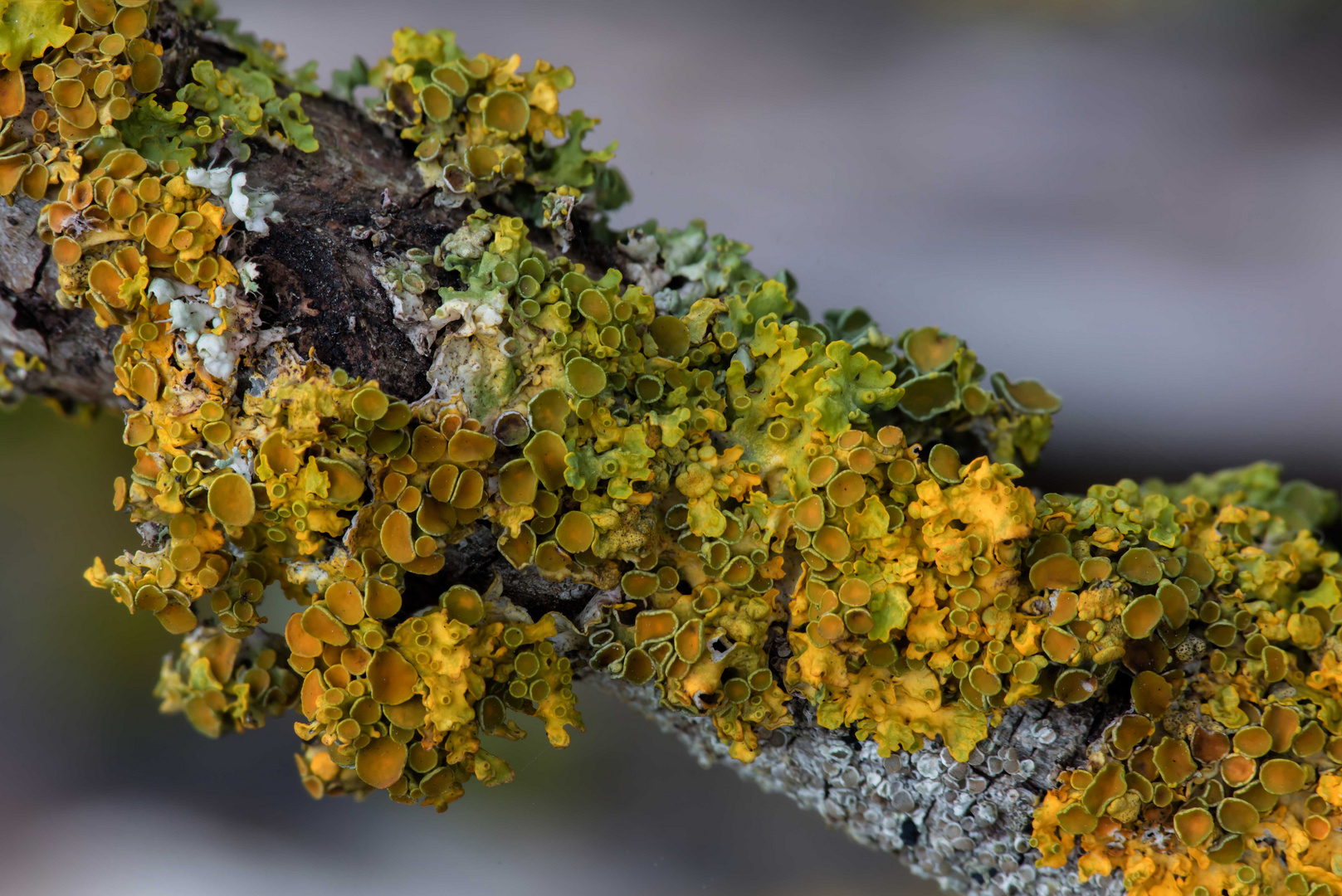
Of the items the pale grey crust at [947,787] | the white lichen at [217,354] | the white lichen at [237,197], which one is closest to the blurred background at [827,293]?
the pale grey crust at [947,787]

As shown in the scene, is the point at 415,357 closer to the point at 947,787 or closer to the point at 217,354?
the point at 217,354

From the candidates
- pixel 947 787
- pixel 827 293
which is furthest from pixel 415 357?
pixel 827 293

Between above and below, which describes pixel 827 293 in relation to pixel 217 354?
above

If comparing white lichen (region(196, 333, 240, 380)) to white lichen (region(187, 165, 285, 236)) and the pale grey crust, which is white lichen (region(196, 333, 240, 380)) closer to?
white lichen (region(187, 165, 285, 236))

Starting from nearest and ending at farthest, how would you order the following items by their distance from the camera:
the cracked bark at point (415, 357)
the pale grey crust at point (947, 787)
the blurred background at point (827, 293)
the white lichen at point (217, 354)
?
1. the white lichen at point (217, 354)
2. the cracked bark at point (415, 357)
3. the pale grey crust at point (947, 787)
4. the blurred background at point (827, 293)

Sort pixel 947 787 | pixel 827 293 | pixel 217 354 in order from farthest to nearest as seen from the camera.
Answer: pixel 827 293 → pixel 947 787 → pixel 217 354

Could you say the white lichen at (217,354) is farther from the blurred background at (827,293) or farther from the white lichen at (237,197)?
the blurred background at (827,293)
